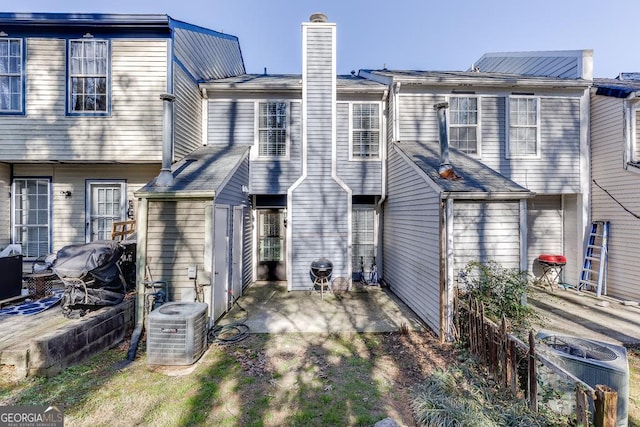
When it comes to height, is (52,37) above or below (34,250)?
above

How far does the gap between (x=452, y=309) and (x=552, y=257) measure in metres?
Result: 5.67

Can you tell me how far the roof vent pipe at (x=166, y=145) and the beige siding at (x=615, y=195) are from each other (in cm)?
1026

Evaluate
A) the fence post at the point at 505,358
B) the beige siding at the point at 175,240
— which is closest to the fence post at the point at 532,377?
the fence post at the point at 505,358

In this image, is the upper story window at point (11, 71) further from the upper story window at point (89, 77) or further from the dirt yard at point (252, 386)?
the dirt yard at point (252, 386)

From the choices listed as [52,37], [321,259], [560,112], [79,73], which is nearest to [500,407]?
[321,259]

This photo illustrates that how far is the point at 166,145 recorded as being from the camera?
607 centimetres

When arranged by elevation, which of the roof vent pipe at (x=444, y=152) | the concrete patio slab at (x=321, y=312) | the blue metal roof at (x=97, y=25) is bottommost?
the concrete patio slab at (x=321, y=312)

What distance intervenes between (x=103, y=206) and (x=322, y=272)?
244 inches

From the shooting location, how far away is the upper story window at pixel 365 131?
8.91m

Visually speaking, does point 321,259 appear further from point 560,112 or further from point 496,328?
point 560,112

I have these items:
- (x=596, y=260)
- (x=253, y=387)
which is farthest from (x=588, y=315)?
(x=253, y=387)

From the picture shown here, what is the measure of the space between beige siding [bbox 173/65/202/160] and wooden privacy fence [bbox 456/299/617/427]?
7.42 m

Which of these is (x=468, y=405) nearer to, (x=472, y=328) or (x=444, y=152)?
(x=472, y=328)

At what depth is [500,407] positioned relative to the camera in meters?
3.31
